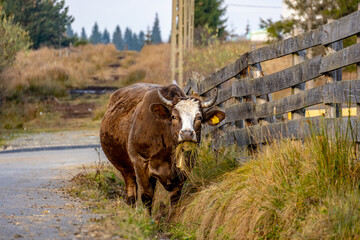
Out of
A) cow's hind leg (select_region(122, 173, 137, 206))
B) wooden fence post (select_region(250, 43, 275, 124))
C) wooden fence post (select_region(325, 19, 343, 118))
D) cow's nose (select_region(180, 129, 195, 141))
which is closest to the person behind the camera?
wooden fence post (select_region(325, 19, 343, 118))

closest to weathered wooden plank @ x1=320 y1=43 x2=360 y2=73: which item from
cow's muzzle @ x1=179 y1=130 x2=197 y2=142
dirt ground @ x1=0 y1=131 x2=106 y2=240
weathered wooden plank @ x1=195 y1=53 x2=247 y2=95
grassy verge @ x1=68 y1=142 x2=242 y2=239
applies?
cow's muzzle @ x1=179 y1=130 x2=197 y2=142

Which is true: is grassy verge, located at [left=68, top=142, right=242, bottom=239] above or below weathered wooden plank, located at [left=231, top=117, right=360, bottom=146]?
below

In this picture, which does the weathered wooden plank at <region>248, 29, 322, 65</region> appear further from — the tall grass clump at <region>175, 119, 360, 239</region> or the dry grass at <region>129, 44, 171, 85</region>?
the dry grass at <region>129, 44, 171, 85</region>

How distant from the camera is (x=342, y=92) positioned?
24.5 feet

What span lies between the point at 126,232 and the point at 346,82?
2.86 metres

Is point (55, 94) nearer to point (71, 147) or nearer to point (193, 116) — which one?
point (71, 147)

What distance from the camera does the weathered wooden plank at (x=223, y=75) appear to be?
10398 mm

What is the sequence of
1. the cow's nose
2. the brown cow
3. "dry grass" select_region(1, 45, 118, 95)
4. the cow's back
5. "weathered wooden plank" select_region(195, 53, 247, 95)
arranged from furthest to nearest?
"dry grass" select_region(1, 45, 118, 95)
"weathered wooden plank" select_region(195, 53, 247, 95)
the cow's back
the brown cow
the cow's nose

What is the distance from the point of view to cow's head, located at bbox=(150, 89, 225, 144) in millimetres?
8156

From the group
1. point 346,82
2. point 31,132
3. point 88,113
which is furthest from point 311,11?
point 346,82

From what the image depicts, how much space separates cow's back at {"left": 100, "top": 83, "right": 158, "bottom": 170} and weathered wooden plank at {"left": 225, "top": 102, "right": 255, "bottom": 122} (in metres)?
1.24

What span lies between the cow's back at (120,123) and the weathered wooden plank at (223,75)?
121 cm

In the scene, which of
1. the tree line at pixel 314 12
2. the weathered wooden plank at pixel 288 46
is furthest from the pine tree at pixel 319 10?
the weathered wooden plank at pixel 288 46

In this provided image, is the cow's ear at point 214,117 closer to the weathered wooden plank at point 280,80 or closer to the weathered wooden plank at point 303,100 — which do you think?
the weathered wooden plank at point 303,100
